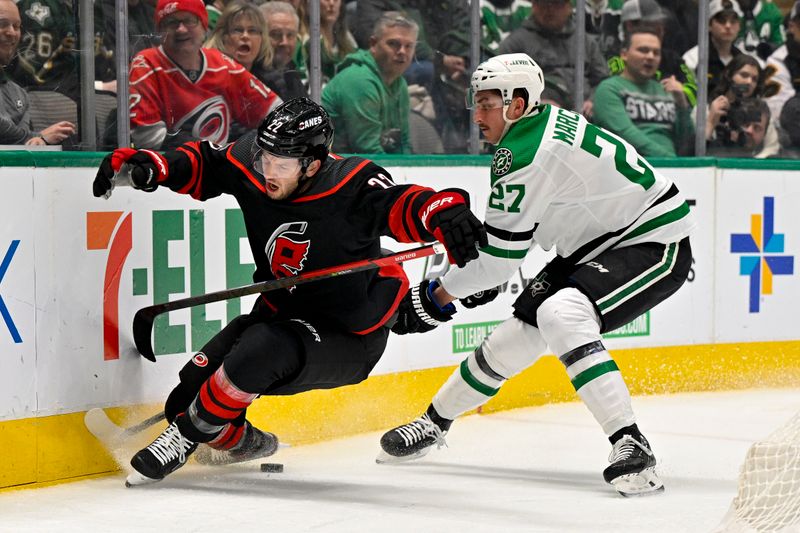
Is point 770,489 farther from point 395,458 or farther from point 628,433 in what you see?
point 395,458

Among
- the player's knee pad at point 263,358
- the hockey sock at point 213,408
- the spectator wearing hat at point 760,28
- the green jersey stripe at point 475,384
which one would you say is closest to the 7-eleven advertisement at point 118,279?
the hockey sock at point 213,408

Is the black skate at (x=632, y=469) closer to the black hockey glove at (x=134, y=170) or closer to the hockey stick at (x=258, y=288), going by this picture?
the hockey stick at (x=258, y=288)

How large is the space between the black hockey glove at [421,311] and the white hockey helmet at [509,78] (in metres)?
0.52

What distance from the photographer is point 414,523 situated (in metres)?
3.02

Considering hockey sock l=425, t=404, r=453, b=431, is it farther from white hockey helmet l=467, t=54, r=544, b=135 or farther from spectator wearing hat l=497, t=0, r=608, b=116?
spectator wearing hat l=497, t=0, r=608, b=116

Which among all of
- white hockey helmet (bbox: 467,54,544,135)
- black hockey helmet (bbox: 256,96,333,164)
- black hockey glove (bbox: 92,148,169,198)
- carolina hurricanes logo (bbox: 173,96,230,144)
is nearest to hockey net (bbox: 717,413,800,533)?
white hockey helmet (bbox: 467,54,544,135)

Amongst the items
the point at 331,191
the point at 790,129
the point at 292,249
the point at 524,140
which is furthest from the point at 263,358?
the point at 790,129

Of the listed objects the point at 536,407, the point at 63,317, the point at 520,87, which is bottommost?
the point at 536,407

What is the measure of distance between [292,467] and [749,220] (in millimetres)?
2666

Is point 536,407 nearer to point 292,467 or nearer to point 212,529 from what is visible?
point 292,467

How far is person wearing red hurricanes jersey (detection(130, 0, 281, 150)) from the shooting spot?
397cm

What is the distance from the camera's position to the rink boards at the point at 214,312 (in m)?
3.43

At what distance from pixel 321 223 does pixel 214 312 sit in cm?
73

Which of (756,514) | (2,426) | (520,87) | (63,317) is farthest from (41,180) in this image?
(756,514)
